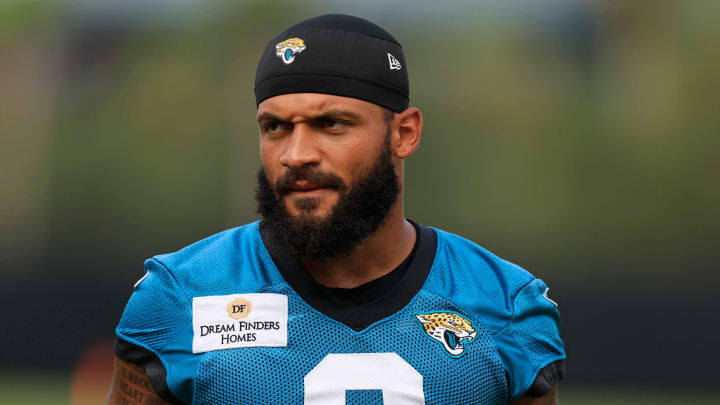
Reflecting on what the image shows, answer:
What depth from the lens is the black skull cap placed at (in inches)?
111

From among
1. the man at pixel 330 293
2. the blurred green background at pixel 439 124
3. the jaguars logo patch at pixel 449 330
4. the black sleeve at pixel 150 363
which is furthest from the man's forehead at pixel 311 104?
the blurred green background at pixel 439 124

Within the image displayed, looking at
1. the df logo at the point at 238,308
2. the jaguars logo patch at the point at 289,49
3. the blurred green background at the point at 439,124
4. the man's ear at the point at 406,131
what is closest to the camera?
the df logo at the point at 238,308

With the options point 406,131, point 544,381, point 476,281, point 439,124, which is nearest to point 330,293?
point 476,281

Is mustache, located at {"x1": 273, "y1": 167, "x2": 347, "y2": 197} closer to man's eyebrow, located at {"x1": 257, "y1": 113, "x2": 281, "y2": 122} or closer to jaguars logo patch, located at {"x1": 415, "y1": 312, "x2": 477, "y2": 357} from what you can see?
man's eyebrow, located at {"x1": 257, "y1": 113, "x2": 281, "y2": 122}

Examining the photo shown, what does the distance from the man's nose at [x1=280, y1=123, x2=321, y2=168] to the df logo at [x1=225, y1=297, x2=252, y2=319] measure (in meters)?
0.42

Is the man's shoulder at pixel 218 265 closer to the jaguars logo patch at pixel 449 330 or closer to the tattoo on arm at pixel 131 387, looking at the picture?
the tattoo on arm at pixel 131 387

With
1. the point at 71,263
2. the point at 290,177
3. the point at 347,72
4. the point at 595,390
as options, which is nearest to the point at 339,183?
the point at 290,177

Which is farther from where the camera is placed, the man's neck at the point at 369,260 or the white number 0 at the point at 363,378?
the man's neck at the point at 369,260

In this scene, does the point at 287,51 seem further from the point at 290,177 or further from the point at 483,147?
the point at 483,147

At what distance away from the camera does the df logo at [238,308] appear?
2.76 m

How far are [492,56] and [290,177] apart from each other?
17.7 metres

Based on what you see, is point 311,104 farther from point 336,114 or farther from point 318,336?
point 318,336

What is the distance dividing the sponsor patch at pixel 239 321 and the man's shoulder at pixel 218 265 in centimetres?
4

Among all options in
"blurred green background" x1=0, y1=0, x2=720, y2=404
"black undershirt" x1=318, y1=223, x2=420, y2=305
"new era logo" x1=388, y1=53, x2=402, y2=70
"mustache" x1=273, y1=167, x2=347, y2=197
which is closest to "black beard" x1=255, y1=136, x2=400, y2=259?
"mustache" x1=273, y1=167, x2=347, y2=197
